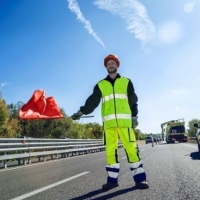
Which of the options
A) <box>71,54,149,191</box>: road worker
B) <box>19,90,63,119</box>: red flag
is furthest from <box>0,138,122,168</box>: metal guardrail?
<box>71,54,149,191</box>: road worker

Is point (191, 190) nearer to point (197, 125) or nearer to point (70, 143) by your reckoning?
point (197, 125)

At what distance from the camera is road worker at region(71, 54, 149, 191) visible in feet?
15.1

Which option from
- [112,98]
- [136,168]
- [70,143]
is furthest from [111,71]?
[70,143]

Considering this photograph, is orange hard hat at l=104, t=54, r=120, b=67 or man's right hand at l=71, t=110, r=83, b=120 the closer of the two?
orange hard hat at l=104, t=54, r=120, b=67

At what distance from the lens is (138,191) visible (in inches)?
165

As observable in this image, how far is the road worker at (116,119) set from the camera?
4617 mm

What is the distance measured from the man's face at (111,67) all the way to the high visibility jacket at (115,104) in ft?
0.56

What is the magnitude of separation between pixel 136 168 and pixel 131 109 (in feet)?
3.48

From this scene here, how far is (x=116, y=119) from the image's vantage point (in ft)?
15.5

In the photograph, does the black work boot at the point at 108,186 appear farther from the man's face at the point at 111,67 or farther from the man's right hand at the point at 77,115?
the man's face at the point at 111,67

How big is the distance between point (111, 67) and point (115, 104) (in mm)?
646

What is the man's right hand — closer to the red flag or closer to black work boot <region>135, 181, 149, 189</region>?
black work boot <region>135, 181, 149, 189</region>

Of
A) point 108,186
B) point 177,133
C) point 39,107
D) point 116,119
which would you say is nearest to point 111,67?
point 116,119

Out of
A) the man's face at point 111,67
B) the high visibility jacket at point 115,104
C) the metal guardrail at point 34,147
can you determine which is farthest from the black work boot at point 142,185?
the metal guardrail at point 34,147
